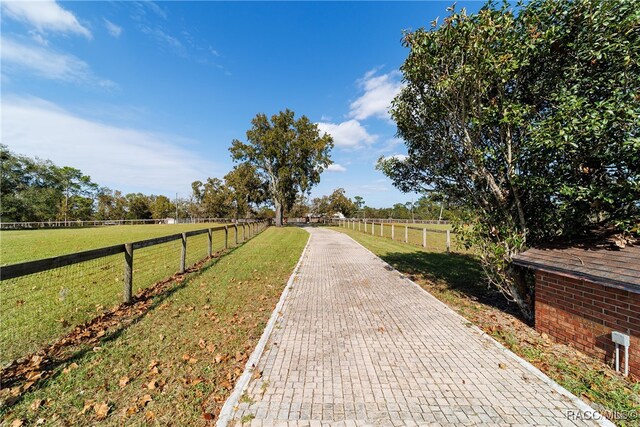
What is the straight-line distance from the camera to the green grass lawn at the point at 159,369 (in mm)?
2574

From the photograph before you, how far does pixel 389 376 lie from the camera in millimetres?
3178

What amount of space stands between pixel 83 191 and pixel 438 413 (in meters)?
97.7

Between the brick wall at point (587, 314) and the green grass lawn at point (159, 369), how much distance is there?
4.61m

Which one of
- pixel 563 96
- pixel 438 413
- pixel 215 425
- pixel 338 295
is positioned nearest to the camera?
pixel 215 425

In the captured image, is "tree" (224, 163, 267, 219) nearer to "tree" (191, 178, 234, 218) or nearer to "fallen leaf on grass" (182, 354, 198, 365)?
"tree" (191, 178, 234, 218)

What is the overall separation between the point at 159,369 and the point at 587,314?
5655mm

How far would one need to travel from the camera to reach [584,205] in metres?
4.26

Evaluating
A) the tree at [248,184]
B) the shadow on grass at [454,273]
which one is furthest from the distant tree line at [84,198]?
the shadow on grass at [454,273]

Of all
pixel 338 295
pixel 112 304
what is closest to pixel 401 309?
pixel 338 295

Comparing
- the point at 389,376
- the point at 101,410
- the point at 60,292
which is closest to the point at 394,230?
the point at 389,376

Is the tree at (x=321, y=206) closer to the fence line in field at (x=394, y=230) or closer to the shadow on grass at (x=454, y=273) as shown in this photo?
the fence line in field at (x=394, y=230)

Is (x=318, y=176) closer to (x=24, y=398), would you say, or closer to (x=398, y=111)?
(x=398, y=111)

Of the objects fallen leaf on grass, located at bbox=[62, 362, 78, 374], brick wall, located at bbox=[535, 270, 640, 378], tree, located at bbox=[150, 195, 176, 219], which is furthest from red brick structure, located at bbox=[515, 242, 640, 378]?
tree, located at bbox=[150, 195, 176, 219]

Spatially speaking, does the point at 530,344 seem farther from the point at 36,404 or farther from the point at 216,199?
the point at 216,199
